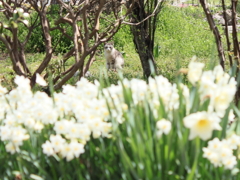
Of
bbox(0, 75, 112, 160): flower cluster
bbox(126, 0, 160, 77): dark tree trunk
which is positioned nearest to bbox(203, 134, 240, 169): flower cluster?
bbox(0, 75, 112, 160): flower cluster

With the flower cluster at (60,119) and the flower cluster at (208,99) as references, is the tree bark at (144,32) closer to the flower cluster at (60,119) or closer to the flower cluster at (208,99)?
the flower cluster at (60,119)

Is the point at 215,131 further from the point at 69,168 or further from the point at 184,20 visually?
the point at 184,20

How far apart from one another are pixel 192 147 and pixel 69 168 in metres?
0.54

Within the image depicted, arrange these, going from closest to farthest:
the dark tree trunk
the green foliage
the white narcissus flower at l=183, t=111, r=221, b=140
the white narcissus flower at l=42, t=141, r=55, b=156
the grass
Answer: the white narcissus flower at l=183, t=111, r=221, b=140
the white narcissus flower at l=42, t=141, r=55, b=156
the dark tree trunk
the grass
the green foliage

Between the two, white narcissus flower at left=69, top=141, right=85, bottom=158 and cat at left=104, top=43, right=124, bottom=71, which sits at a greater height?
white narcissus flower at left=69, top=141, right=85, bottom=158

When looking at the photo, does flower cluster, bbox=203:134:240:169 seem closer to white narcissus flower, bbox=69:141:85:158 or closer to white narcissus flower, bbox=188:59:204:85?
white narcissus flower, bbox=188:59:204:85

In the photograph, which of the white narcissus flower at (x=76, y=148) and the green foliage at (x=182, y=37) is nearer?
the white narcissus flower at (x=76, y=148)

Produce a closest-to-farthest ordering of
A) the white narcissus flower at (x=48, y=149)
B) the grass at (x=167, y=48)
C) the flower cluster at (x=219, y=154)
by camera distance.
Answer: the flower cluster at (x=219, y=154)
the white narcissus flower at (x=48, y=149)
the grass at (x=167, y=48)

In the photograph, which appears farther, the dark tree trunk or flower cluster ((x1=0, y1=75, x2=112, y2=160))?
the dark tree trunk

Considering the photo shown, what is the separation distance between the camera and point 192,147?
64.0 inches

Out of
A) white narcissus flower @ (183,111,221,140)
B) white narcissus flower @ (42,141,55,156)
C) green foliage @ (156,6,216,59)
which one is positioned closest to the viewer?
white narcissus flower @ (183,111,221,140)

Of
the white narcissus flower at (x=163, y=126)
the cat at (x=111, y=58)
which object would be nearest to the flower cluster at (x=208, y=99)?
the white narcissus flower at (x=163, y=126)

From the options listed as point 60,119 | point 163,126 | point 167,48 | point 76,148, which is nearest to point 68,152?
point 76,148

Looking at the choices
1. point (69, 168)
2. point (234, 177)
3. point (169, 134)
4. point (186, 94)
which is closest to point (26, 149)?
point (69, 168)
